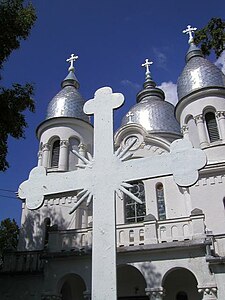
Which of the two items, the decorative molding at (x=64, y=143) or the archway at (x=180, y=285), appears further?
the decorative molding at (x=64, y=143)

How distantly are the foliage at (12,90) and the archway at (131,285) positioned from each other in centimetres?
714

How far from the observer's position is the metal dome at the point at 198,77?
18.8 metres

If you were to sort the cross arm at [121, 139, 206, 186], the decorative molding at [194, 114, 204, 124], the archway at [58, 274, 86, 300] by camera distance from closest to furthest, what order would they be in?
the cross arm at [121, 139, 206, 186] → the archway at [58, 274, 86, 300] → the decorative molding at [194, 114, 204, 124]

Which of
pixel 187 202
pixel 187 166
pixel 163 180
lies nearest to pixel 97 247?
pixel 187 166

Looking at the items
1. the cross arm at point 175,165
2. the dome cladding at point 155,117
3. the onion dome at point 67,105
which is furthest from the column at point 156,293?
the dome cladding at point 155,117

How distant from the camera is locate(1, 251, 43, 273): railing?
14.1 meters

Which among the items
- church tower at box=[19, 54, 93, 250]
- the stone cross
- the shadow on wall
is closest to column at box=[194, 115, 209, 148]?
church tower at box=[19, 54, 93, 250]

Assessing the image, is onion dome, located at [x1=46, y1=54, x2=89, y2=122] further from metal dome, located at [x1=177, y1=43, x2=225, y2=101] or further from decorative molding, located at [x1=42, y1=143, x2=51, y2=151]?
metal dome, located at [x1=177, y1=43, x2=225, y2=101]

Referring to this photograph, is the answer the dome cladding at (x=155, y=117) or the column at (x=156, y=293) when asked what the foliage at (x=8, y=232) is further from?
the column at (x=156, y=293)

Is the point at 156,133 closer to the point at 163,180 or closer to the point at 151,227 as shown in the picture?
the point at 163,180

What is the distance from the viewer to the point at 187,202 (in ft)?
52.1

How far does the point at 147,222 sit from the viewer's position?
12.6 metres

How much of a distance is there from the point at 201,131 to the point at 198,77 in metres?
3.61

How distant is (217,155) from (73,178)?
12946mm
